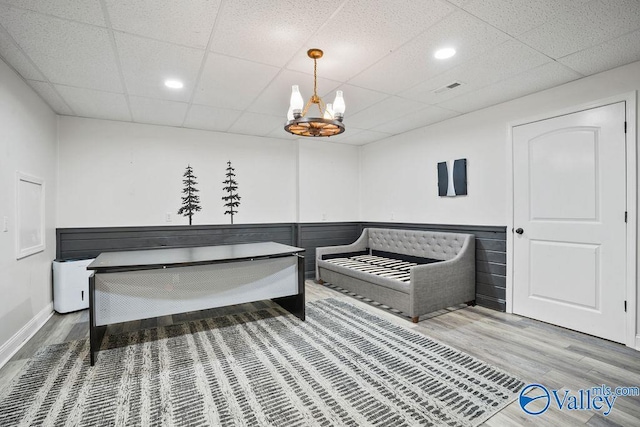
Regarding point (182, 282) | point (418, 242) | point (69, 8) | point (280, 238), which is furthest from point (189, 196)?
point (418, 242)

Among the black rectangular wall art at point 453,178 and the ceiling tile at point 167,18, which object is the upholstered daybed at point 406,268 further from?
the ceiling tile at point 167,18

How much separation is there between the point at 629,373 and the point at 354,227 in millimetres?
4104

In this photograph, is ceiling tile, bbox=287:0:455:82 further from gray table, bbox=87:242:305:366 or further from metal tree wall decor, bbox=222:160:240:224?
metal tree wall decor, bbox=222:160:240:224

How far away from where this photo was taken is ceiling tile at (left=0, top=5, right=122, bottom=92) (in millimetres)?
2037

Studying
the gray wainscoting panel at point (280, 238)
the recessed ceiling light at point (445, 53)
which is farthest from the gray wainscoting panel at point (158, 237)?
the recessed ceiling light at point (445, 53)

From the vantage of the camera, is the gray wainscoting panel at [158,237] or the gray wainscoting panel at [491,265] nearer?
the gray wainscoting panel at [491,265]

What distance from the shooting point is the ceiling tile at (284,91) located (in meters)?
2.93

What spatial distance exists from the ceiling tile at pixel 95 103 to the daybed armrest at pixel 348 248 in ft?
10.8

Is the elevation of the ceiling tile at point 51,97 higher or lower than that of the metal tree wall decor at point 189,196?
higher

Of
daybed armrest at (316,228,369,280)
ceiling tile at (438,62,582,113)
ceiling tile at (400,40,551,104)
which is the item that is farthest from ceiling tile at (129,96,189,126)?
ceiling tile at (438,62,582,113)

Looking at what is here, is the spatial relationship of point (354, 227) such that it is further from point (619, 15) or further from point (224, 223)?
point (619, 15)

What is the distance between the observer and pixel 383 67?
8.96 feet

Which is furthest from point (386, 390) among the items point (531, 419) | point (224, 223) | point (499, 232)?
point (224, 223)

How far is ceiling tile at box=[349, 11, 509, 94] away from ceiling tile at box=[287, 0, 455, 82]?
99 mm
